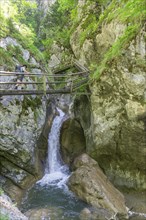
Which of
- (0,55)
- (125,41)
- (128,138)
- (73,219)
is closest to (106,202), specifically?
(73,219)

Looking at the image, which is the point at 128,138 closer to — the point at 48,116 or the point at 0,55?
the point at 48,116

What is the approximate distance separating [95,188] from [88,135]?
342 cm

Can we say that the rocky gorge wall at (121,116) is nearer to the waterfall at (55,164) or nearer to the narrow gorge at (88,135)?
the narrow gorge at (88,135)

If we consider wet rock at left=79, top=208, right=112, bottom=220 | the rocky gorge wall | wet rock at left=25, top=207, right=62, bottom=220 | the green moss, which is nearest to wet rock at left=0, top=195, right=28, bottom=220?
wet rock at left=25, top=207, right=62, bottom=220

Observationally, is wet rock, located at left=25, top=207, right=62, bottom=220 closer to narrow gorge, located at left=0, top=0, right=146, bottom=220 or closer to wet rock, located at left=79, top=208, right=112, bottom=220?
narrow gorge, located at left=0, top=0, right=146, bottom=220

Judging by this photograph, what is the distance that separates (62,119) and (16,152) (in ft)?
20.4

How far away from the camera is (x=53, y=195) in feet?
43.9

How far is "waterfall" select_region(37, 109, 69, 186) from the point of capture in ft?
49.5

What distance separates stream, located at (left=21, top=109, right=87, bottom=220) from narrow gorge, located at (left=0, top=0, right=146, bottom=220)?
43mm

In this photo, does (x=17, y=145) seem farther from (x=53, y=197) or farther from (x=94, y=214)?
(x=94, y=214)

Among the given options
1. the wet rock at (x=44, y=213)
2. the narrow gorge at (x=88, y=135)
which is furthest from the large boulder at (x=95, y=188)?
the wet rock at (x=44, y=213)

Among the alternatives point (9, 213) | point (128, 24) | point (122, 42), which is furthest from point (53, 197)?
point (128, 24)

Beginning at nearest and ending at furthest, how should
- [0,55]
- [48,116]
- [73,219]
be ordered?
[73,219] < [0,55] < [48,116]

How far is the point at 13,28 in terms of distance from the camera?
66.1 ft
